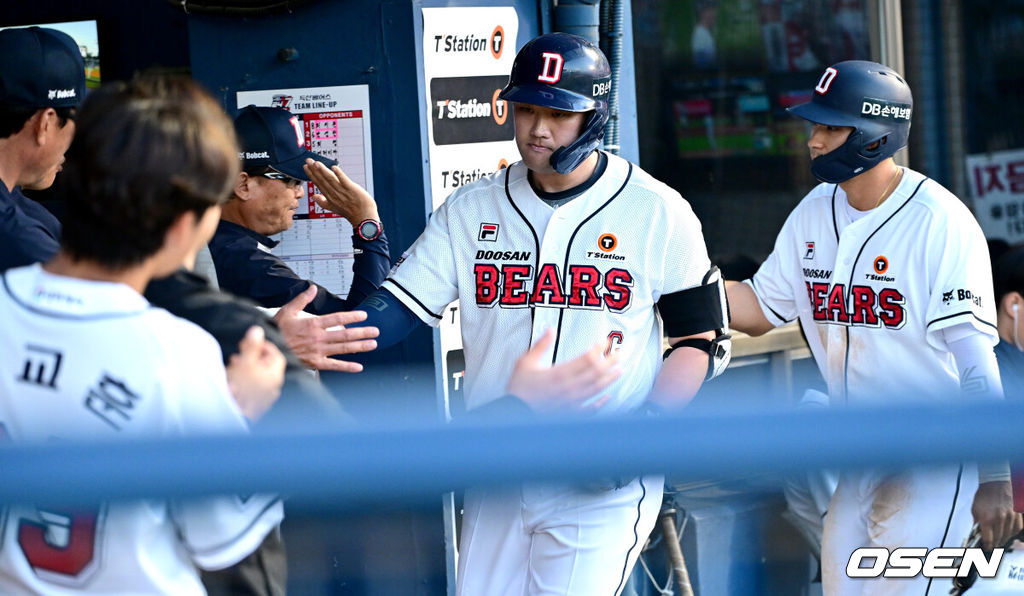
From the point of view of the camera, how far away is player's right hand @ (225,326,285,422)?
1.75 metres

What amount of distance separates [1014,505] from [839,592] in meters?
0.92

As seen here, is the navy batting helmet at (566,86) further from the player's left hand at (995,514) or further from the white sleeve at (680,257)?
the player's left hand at (995,514)

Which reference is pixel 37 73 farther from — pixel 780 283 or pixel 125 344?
pixel 780 283

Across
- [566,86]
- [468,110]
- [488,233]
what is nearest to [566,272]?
[488,233]

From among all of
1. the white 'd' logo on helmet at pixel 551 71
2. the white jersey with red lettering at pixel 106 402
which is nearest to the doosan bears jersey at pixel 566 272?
the white 'd' logo on helmet at pixel 551 71

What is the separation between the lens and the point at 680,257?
10.8 ft

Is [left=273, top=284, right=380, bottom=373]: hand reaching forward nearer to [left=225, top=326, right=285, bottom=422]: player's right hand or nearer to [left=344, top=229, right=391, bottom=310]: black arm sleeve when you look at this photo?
[left=344, top=229, right=391, bottom=310]: black arm sleeve

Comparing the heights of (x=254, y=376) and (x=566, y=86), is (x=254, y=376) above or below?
below

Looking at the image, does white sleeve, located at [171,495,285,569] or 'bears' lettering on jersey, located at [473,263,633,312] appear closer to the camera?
white sleeve, located at [171,495,285,569]

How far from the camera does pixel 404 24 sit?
14.5ft

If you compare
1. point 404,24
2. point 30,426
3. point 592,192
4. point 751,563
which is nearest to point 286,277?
point 592,192

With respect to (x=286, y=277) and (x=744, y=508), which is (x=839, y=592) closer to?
(x=744, y=508)

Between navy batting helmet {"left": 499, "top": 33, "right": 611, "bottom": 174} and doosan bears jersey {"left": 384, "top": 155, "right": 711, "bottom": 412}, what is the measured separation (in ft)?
0.40

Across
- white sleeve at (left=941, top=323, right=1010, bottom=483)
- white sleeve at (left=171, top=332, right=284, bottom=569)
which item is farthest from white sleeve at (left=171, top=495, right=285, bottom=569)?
white sleeve at (left=941, top=323, right=1010, bottom=483)
